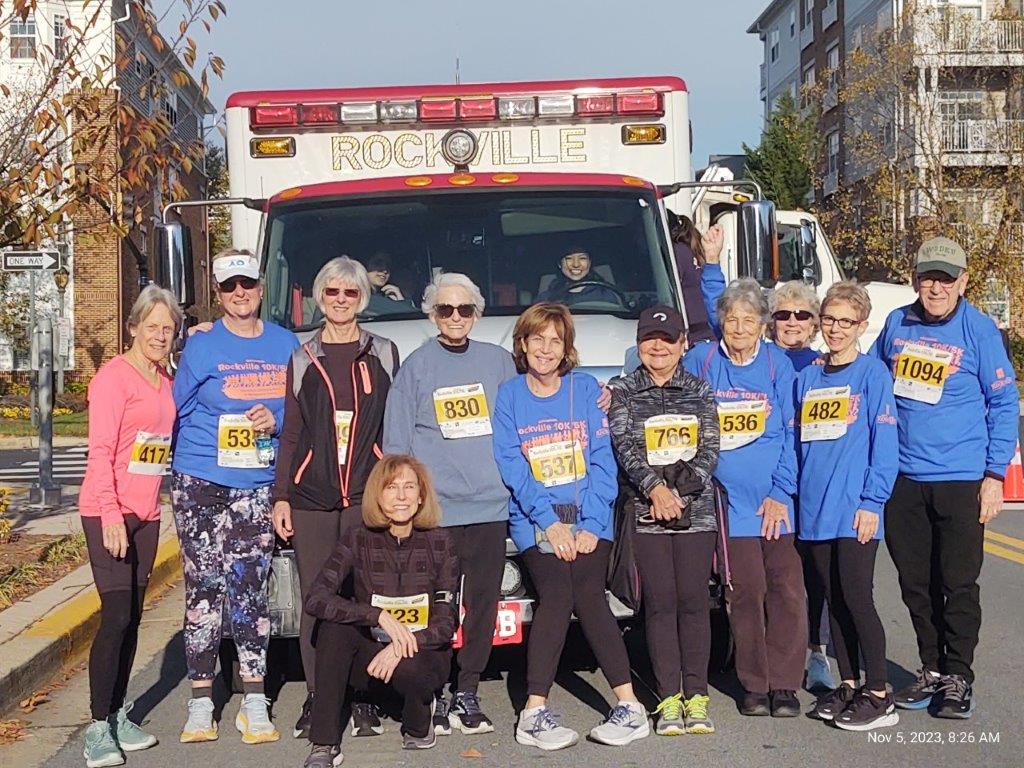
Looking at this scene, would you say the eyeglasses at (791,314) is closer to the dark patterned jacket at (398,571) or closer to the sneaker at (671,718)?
the sneaker at (671,718)

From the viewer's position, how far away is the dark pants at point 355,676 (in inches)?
229

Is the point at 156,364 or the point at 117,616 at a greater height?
the point at 156,364

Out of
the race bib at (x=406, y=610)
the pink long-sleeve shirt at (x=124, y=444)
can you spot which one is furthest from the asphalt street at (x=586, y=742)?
the pink long-sleeve shirt at (x=124, y=444)

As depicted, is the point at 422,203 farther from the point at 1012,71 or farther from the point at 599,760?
the point at 1012,71

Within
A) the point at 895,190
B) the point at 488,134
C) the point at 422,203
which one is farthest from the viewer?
the point at 895,190

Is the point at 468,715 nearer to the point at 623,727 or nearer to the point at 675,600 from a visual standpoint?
the point at 623,727

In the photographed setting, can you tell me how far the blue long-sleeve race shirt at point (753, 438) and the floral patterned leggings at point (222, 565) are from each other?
203 centimetres

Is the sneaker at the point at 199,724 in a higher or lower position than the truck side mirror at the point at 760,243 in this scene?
lower

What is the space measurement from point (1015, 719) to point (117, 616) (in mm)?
3901

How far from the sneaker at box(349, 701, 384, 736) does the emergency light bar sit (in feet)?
12.0

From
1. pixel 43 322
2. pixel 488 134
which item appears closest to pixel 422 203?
pixel 488 134

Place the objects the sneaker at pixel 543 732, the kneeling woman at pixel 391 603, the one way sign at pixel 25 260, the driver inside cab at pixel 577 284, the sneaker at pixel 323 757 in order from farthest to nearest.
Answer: the one way sign at pixel 25 260 → the driver inside cab at pixel 577 284 → the sneaker at pixel 543 732 → the kneeling woman at pixel 391 603 → the sneaker at pixel 323 757

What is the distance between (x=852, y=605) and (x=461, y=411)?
191 centimetres

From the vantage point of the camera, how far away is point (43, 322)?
50.2ft
